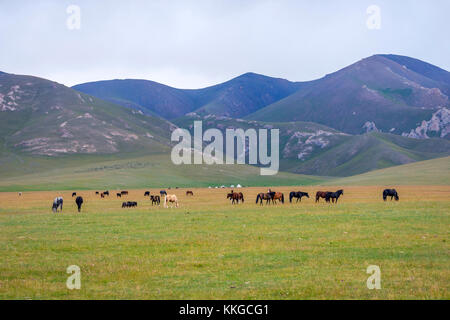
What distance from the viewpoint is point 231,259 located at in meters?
17.6

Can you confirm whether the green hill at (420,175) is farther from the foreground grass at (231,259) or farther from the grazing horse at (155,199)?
the foreground grass at (231,259)

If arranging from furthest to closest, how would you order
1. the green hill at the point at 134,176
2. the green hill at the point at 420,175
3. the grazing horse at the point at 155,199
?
1. the green hill at the point at 134,176
2. the green hill at the point at 420,175
3. the grazing horse at the point at 155,199

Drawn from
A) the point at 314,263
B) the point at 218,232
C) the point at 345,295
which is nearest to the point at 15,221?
the point at 218,232

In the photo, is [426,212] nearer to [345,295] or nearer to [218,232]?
[218,232]

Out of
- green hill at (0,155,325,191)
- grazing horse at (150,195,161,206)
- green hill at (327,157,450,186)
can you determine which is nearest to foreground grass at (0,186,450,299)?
grazing horse at (150,195,161,206)

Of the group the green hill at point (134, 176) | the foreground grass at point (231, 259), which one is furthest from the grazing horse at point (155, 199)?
the green hill at point (134, 176)

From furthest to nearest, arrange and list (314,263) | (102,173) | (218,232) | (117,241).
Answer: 1. (102,173)
2. (218,232)
3. (117,241)
4. (314,263)

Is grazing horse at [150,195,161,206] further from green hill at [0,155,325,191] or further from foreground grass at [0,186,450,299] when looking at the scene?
green hill at [0,155,325,191]

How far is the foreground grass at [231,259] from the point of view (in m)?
13.1

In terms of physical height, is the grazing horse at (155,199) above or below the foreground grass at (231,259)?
below

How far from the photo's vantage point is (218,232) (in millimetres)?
25000

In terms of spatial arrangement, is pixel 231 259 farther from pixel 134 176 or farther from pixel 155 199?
pixel 134 176

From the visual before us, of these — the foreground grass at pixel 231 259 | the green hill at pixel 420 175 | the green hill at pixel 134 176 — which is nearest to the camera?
the foreground grass at pixel 231 259
